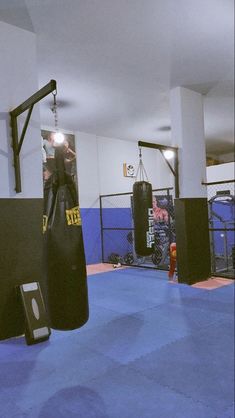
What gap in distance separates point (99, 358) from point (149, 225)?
4.74ft

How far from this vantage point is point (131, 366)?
110 inches

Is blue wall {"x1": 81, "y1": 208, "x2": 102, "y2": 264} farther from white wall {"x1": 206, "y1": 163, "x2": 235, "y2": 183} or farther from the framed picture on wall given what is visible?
white wall {"x1": 206, "y1": 163, "x2": 235, "y2": 183}

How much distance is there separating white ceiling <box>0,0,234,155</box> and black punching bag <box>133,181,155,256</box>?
198cm

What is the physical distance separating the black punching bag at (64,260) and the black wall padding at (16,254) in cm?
137

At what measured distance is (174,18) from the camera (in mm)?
3896

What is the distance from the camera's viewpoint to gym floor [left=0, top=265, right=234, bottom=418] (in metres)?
2.25

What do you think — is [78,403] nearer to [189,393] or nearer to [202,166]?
[189,393]

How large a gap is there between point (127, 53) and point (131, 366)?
4.03 m

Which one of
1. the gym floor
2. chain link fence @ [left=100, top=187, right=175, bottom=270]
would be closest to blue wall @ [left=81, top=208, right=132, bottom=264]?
chain link fence @ [left=100, top=187, right=175, bottom=270]

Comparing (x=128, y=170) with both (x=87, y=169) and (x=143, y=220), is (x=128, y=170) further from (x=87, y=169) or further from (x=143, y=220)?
(x=143, y=220)

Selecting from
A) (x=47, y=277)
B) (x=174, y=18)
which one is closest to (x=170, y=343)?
(x=47, y=277)

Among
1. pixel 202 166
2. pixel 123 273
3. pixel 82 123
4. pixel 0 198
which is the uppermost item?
pixel 82 123

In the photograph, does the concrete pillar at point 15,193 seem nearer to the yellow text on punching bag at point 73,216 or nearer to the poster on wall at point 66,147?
the yellow text on punching bag at point 73,216

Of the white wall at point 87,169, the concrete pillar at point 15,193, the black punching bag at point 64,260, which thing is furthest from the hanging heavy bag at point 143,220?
the white wall at point 87,169
